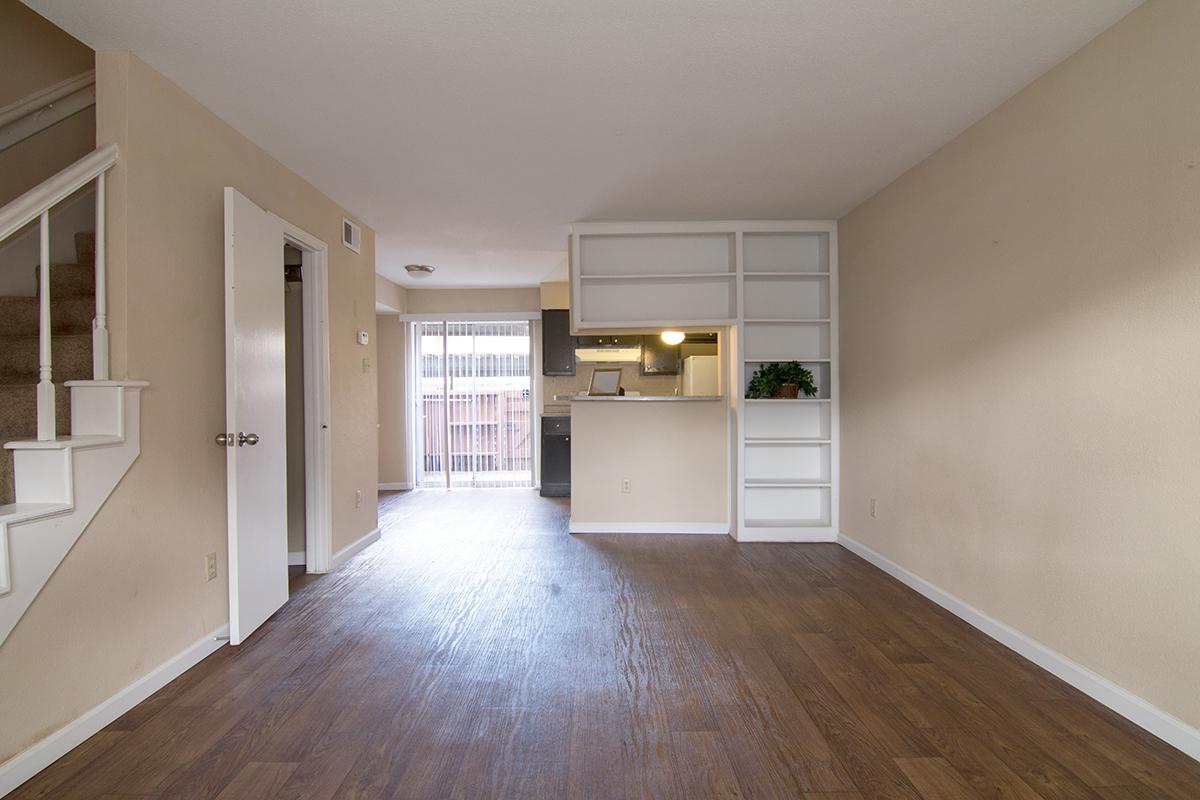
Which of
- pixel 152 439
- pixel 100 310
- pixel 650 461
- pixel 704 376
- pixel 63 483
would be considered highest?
pixel 100 310

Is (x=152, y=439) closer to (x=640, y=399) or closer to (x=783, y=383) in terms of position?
(x=640, y=399)

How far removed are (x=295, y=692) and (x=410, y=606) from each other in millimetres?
960

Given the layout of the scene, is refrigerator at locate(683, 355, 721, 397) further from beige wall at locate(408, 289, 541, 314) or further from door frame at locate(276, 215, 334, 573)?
door frame at locate(276, 215, 334, 573)

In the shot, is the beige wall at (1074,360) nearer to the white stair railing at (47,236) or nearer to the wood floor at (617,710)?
the wood floor at (617,710)

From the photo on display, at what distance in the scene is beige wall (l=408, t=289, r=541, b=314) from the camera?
7449mm

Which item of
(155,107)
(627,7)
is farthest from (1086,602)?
(155,107)

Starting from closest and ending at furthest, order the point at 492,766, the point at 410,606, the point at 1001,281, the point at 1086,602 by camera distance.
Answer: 1. the point at 492,766
2. the point at 1086,602
3. the point at 1001,281
4. the point at 410,606

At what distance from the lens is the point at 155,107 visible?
242cm

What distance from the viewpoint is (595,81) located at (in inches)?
98.6

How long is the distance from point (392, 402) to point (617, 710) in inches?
241

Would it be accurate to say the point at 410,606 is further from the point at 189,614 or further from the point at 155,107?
the point at 155,107

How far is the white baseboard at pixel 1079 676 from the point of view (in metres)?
1.93

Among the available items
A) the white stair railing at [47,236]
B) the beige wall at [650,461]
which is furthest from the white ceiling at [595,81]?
the beige wall at [650,461]

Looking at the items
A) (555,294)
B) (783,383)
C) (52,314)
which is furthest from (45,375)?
(555,294)
